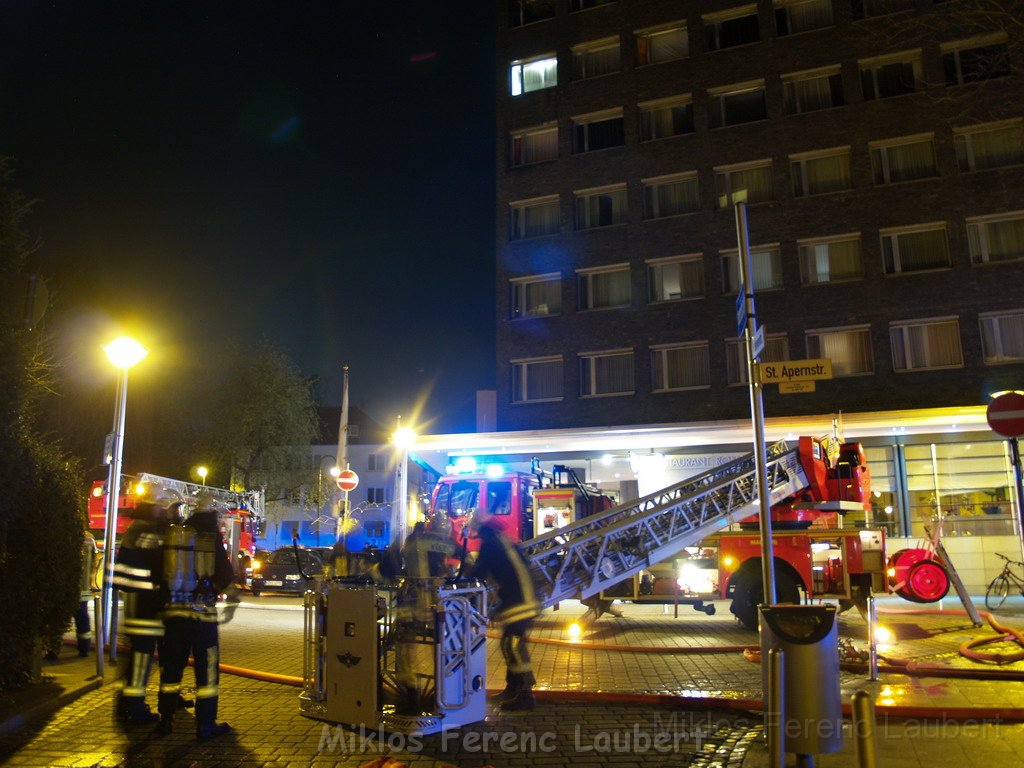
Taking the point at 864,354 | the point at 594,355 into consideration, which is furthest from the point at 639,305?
the point at 864,354

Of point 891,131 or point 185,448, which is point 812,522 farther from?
point 185,448

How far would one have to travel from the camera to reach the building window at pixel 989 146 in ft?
76.3

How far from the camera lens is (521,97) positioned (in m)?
29.3

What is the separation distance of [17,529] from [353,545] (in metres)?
3.30

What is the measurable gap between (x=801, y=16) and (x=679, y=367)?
39.0 ft

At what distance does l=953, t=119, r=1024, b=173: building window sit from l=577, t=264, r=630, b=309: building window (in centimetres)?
1025

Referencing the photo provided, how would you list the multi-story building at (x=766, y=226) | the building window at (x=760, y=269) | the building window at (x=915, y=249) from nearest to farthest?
the multi-story building at (x=766, y=226)
the building window at (x=915, y=249)
the building window at (x=760, y=269)

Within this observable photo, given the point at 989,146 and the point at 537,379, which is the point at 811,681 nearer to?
the point at 537,379

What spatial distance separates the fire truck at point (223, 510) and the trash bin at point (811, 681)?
1705 cm

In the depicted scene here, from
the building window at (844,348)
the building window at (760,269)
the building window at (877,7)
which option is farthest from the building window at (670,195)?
the building window at (877,7)

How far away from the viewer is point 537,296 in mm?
28078

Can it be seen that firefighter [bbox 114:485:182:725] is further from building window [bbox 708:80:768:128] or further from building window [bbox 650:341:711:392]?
building window [bbox 708:80:768:128]

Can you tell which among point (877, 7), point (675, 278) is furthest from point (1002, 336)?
point (877, 7)

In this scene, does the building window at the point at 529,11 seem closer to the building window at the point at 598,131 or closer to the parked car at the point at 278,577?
the building window at the point at 598,131
